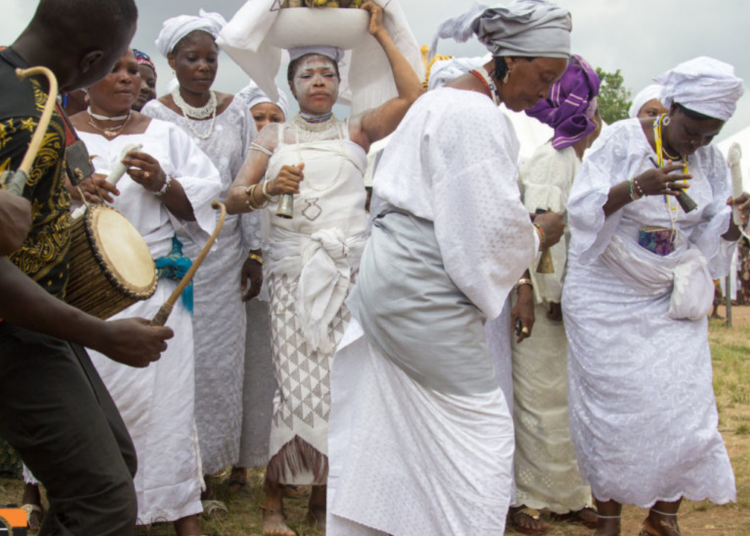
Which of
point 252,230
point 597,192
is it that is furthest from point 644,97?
point 252,230

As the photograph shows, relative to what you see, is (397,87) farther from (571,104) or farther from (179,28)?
(179,28)

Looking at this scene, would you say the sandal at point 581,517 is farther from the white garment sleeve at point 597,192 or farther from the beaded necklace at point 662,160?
the beaded necklace at point 662,160

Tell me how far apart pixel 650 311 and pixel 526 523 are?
1.38m

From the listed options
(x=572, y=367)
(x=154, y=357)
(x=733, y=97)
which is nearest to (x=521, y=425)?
(x=572, y=367)

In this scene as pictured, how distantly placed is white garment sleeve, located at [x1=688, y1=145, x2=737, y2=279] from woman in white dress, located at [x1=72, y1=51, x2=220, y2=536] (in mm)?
2599

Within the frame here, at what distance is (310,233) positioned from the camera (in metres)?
4.61

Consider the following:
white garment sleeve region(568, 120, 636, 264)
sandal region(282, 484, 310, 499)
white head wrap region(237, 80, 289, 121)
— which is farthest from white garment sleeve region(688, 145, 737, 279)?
white head wrap region(237, 80, 289, 121)

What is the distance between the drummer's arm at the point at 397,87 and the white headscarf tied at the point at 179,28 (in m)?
1.08

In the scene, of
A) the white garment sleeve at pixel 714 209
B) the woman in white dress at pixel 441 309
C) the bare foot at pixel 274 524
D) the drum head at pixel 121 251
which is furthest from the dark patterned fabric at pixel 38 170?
the white garment sleeve at pixel 714 209

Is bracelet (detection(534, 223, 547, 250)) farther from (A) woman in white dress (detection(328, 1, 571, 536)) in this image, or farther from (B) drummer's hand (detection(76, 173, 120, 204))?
(B) drummer's hand (detection(76, 173, 120, 204))

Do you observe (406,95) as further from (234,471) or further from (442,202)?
(234,471)

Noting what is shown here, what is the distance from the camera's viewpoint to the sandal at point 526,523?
481 cm

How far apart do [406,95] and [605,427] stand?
202cm

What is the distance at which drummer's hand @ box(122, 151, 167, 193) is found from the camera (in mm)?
3910
